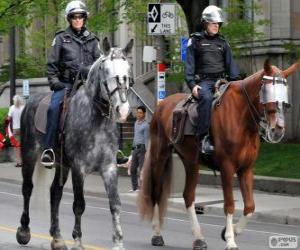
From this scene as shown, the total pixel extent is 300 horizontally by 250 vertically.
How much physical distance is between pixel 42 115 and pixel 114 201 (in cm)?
192

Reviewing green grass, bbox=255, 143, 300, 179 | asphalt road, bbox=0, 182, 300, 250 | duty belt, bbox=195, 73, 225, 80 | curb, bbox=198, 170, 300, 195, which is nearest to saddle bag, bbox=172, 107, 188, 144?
duty belt, bbox=195, 73, 225, 80

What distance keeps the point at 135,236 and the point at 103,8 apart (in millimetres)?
15532

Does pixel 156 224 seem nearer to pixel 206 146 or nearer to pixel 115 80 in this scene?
pixel 206 146

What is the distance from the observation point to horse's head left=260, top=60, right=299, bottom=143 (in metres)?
10.9

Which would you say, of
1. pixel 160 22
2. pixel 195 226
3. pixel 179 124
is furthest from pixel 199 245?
pixel 160 22

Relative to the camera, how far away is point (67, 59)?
36.4ft

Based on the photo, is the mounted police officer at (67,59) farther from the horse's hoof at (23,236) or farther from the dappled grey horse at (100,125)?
the horse's hoof at (23,236)

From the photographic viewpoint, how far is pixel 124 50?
10.1 metres

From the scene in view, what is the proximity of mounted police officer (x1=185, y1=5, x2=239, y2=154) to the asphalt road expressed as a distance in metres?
1.62

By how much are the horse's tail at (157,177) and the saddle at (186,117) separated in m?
0.36

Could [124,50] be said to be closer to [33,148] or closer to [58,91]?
[58,91]

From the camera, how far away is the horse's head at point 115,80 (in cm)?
974

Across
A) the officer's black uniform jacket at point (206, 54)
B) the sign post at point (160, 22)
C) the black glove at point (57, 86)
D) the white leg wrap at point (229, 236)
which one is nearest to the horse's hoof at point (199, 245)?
the white leg wrap at point (229, 236)

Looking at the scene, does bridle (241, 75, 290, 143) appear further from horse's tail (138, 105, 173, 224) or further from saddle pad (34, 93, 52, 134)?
saddle pad (34, 93, 52, 134)
